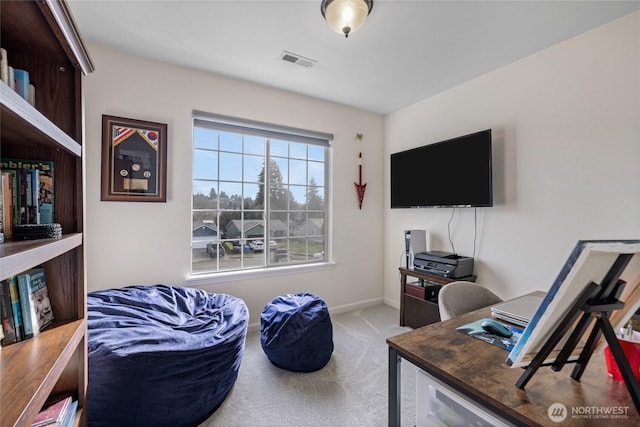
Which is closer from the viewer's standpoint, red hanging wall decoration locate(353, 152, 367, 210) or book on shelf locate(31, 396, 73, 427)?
book on shelf locate(31, 396, 73, 427)

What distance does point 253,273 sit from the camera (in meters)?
2.88

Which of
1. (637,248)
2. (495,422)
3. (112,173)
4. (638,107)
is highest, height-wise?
(638,107)

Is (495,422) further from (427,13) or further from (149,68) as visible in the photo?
(149,68)

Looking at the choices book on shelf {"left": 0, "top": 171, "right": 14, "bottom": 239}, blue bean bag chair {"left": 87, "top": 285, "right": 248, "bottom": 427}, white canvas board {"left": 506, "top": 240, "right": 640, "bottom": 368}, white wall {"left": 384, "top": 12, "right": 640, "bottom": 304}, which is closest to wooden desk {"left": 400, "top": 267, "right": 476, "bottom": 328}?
white wall {"left": 384, "top": 12, "right": 640, "bottom": 304}

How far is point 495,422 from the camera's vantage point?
2.53 ft

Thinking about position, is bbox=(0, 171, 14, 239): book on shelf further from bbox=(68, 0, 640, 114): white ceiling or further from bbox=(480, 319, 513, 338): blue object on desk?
bbox=(480, 319, 513, 338): blue object on desk

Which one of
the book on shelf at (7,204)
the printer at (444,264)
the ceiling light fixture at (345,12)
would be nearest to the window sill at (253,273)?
the printer at (444,264)

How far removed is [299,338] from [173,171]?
6.06 feet

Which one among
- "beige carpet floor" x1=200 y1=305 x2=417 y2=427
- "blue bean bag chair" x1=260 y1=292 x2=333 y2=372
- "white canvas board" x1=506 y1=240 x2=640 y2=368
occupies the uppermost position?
"white canvas board" x1=506 y1=240 x2=640 y2=368

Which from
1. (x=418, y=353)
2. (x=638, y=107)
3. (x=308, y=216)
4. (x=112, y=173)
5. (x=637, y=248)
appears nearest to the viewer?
(x=637, y=248)

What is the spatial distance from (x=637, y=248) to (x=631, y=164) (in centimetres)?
Answer: 188

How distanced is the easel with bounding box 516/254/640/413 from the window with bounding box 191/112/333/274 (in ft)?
8.54

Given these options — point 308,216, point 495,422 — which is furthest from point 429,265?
point 495,422

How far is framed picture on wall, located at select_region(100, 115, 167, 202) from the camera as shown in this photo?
2287 millimetres
